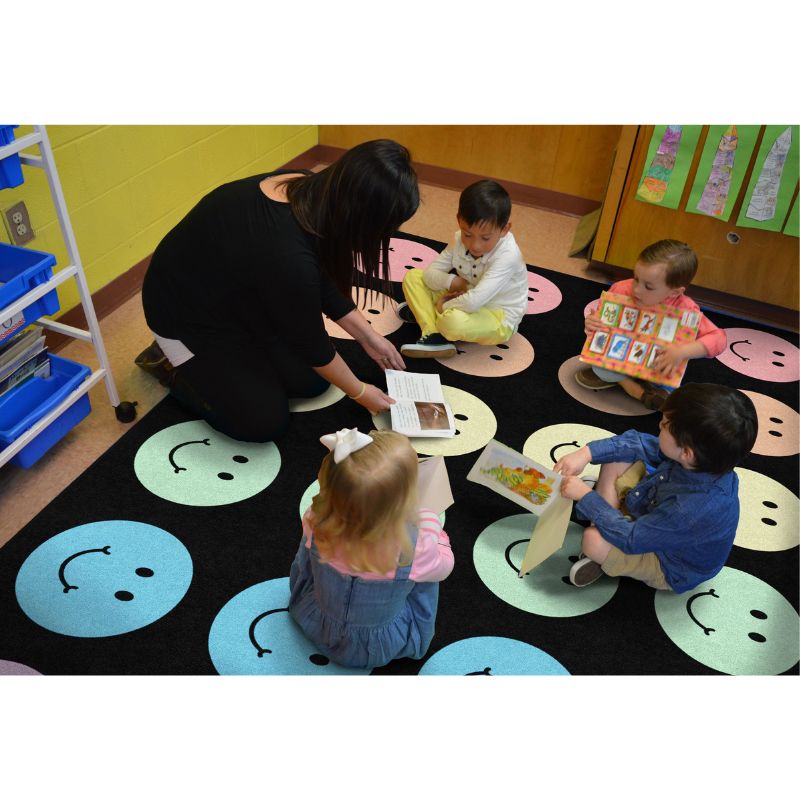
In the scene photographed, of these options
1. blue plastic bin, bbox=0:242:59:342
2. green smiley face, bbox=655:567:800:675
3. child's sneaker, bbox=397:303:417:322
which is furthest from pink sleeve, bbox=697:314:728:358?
blue plastic bin, bbox=0:242:59:342

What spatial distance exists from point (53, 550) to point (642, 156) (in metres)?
2.38

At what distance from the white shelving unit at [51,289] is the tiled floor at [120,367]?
10 centimetres

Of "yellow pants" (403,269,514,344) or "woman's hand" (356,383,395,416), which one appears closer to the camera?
"woman's hand" (356,383,395,416)

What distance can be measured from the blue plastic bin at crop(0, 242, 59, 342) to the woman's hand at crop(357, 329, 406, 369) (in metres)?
0.91

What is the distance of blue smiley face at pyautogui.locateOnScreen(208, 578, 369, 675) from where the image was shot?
68.0 inches

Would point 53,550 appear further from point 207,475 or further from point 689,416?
point 689,416

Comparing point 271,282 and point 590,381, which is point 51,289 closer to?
point 271,282

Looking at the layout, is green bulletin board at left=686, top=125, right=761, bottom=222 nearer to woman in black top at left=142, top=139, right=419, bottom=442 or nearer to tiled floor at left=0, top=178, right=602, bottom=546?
tiled floor at left=0, top=178, right=602, bottom=546

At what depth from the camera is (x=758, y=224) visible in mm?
2785

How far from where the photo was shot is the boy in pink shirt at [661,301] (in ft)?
7.79

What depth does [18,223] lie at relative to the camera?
2.34m

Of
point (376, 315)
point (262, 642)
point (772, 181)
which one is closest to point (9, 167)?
point (262, 642)

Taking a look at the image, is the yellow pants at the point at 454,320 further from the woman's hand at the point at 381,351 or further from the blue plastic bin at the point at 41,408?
the blue plastic bin at the point at 41,408

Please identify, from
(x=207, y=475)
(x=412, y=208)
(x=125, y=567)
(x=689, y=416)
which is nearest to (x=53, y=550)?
(x=125, y=567)
